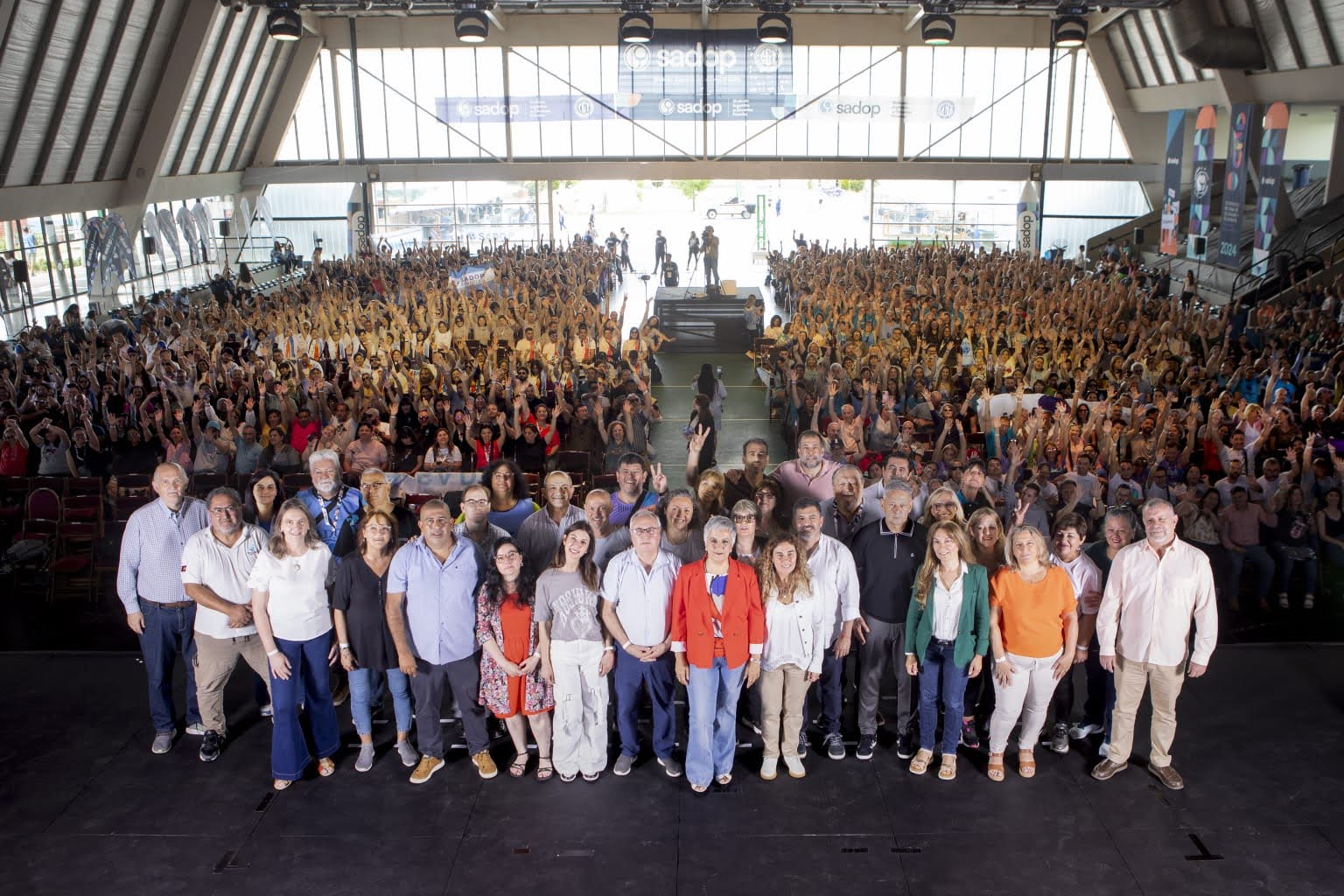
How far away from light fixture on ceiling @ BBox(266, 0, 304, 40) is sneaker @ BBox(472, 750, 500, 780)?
1438 centimetres

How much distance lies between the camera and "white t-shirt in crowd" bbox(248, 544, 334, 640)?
15.0 ft

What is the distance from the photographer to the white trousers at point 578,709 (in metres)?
4.68

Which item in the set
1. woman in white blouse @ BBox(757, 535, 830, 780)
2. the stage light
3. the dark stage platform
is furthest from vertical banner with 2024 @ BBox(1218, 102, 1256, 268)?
woman in white blouse @ BBox(757, 535, 830, 780)

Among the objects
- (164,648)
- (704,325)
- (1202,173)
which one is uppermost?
(1202,173)

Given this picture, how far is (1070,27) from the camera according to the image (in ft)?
61.5

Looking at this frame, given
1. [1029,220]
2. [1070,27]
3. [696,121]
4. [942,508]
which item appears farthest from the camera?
[696,121]

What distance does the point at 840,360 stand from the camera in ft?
38.7

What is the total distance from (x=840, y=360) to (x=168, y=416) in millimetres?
7289

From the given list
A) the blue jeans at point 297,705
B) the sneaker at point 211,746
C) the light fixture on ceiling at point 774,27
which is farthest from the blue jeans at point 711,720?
the light fixture on ceiling at point 774,27

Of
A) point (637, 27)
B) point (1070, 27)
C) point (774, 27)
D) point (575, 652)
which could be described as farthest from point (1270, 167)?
point (575, 652)

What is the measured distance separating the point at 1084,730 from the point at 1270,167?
16899mm

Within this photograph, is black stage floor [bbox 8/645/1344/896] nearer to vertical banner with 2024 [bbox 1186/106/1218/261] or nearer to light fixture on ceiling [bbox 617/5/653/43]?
light fixture on ceiling [bbox 617/5/653/43]

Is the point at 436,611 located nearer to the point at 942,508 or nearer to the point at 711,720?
the point at 711,720

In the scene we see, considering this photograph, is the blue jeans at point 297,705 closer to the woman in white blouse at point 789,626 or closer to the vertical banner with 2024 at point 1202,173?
the woman in white blouse at point 789,626
